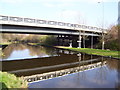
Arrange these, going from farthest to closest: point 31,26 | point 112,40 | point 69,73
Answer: point 112,40 < point 31,26 < point 69,73

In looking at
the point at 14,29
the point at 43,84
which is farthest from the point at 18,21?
the point at 43,84

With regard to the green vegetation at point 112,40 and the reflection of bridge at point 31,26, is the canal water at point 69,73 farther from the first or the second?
the green vegetation at point 112,40

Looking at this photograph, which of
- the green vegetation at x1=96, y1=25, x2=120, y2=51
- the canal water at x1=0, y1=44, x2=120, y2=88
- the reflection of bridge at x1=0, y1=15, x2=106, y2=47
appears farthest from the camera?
the green vegetation at x1=96, y1=25, x2=120, y2=51

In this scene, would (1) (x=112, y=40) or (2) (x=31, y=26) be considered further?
(1) (x=112, y=40)

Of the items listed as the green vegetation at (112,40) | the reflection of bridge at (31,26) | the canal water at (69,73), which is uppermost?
the reflection of bridge at (31,26)

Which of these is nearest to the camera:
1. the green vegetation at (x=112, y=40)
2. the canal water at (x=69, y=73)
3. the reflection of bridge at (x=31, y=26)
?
the canal water at (x=69, y=73)

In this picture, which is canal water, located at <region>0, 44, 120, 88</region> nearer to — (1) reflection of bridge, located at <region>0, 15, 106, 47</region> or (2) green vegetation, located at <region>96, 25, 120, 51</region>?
(1) reflection of bridge, located at <region>0, 15, 106, 47</region>

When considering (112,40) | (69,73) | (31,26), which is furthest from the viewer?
(112,40)

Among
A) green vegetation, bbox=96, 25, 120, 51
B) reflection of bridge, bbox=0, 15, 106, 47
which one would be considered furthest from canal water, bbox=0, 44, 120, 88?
green vegetation, bbox=96, 25, 120, 51

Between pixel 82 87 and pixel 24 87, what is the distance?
162 inches

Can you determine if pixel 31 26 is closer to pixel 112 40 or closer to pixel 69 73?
pixel 69 73

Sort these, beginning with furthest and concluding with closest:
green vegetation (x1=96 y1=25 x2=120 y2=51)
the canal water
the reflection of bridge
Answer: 1. green vegetation (x1=96 y1=25 x2=120 y2=51)
2. the reflection of bridge
3. the canal water

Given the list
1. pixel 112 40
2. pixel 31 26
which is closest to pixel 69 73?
pixel 31 26

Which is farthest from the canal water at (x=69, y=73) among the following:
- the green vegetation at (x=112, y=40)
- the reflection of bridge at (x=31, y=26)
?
the green vegetation at (x=112, y=40)
